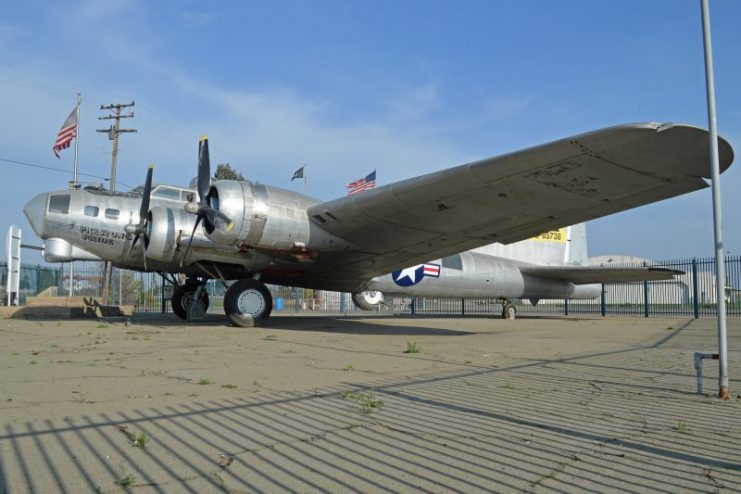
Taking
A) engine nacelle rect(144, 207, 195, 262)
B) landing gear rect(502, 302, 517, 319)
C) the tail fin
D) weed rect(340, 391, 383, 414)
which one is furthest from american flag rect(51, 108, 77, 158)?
weed rect(340, 391, 383, 414)

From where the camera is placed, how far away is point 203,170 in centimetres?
1182

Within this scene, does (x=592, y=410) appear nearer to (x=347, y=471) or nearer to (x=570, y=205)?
(x=347, y=471)

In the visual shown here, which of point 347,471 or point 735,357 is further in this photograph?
point 735,357

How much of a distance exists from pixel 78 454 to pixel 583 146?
6.73 m

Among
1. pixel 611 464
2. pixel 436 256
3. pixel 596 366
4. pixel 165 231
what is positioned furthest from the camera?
pixel 436 256

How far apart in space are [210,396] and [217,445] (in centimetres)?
152

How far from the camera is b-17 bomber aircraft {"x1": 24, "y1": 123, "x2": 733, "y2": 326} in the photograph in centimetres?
786

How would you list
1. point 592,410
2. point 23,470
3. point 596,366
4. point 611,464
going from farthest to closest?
point 596,366 < point 592,410 < point 611,464 < point 23,470

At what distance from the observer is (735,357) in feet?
26.5

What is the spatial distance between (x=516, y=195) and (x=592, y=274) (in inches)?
464

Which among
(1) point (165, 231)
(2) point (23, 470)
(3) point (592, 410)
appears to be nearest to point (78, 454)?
(2) point (23, 470)

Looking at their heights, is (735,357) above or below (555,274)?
below

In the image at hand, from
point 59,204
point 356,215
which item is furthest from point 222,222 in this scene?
point 59,204

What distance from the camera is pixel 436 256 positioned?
1338cm
